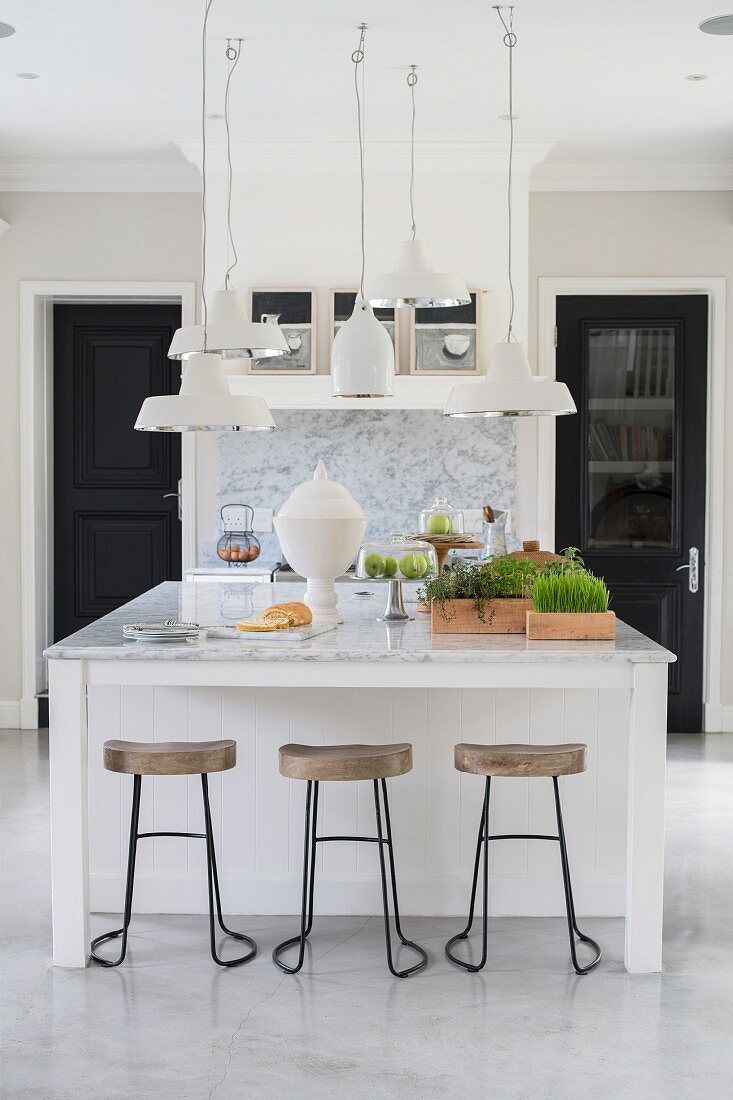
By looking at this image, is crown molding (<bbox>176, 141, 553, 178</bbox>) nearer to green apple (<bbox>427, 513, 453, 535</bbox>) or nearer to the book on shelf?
the book on shelf

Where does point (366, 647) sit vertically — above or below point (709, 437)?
below

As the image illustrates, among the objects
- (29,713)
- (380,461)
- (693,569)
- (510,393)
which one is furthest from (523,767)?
(29,713)

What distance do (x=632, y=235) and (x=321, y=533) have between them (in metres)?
3.34

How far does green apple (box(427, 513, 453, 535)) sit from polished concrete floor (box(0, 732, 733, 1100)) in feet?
4.54

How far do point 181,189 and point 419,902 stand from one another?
3.99 m

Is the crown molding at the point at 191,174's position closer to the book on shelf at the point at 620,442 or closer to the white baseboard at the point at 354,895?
the book on shelf at the point at 620,442

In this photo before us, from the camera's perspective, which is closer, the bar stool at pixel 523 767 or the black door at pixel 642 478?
the bar stool at pixel 523 767

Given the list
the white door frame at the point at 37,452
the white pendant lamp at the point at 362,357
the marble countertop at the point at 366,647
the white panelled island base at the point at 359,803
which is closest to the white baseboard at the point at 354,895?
the white panelled island base at the point at 359,803

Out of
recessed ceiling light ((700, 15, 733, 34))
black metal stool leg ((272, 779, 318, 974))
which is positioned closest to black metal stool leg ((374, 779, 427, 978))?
black metal stool leg ((272, 779, 318, 974))

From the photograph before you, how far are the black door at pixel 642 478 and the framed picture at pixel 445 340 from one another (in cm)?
79

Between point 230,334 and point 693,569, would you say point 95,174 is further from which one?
point 693,569

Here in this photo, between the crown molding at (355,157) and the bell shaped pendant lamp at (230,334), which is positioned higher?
the crown molding at (355,157)

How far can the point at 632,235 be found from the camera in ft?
19.3

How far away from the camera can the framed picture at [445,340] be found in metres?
5.39
